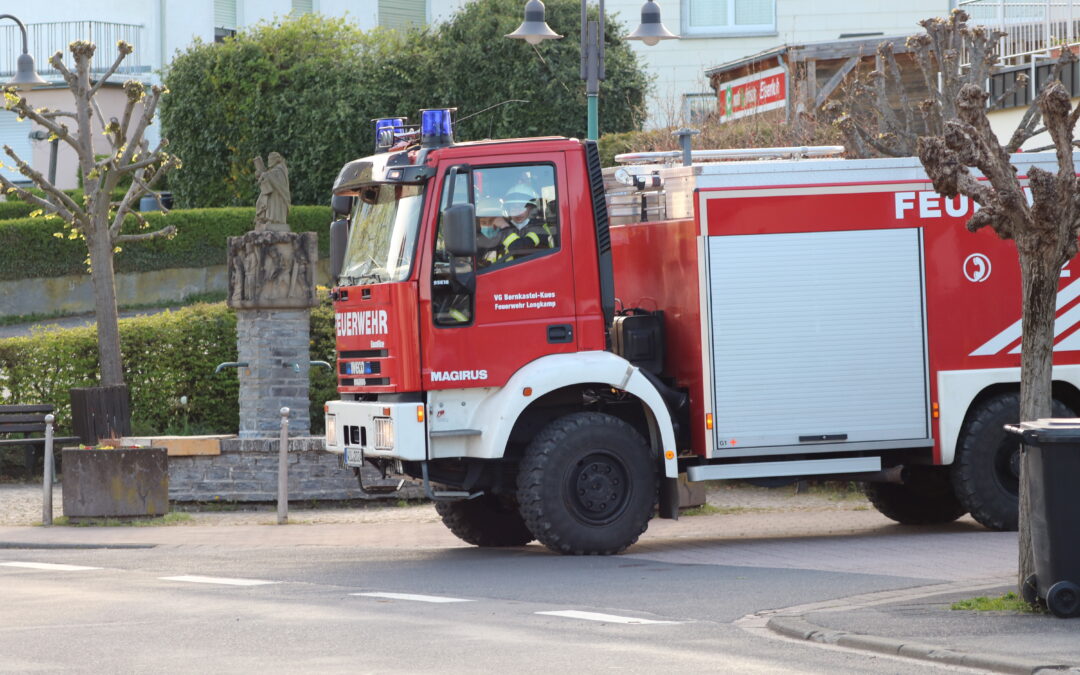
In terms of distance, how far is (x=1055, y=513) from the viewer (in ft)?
29.4

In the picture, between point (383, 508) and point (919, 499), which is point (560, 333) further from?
point (383, 508)

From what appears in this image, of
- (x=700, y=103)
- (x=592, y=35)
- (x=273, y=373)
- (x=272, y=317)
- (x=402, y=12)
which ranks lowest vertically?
(x=273, y=373)

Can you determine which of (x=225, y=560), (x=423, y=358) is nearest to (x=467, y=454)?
(x=423, y=358)

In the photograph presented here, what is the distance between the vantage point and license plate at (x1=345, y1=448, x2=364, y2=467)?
42.3 ft

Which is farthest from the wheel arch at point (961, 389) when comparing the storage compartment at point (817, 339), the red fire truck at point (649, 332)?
the storage compartment at point (817, 339)

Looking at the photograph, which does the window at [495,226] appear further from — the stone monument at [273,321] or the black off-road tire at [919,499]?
the stone monument at [273,321]

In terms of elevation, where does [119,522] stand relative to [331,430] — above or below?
below

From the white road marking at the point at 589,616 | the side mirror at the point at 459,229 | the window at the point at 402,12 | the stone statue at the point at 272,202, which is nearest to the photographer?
the white road marking at the point at 589,616

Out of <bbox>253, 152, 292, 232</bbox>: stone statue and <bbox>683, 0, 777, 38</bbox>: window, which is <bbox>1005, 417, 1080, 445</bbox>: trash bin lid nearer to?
<bbox>253, 152, 292, 232</bbox>: stone statue

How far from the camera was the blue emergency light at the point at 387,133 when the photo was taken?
1323 cm

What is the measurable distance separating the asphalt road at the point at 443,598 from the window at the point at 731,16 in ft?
94.3

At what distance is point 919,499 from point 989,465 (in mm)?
1358

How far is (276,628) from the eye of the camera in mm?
9188

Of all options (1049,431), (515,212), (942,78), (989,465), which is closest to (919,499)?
(989,465)
